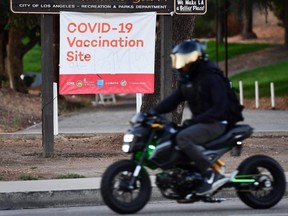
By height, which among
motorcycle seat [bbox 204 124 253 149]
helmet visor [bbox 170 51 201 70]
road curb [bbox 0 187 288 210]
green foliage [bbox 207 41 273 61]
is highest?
helmet visor [bbox 170 51 201 70]

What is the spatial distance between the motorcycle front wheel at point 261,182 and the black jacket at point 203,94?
0.72m

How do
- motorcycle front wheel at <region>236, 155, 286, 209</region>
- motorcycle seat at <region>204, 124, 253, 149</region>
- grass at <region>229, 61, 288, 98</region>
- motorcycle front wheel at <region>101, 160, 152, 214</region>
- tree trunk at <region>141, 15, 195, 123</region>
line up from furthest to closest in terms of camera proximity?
grass at <region>229, 61, 288, 98</region> → tree trunk at <region>141, 15, 195, 123</region> → motorcycle front wheel at <region>236, 155, 286, 209</region> → motorcycle seat at <region>204, 124, 253, 149</region> → motorcycle front wheel at <region>101, 160, 152, 214</region>

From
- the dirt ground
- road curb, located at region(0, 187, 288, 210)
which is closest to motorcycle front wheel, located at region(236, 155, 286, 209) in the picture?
road curb, located at region(0, 187, 288, 210)

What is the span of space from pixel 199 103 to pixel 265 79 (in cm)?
3311

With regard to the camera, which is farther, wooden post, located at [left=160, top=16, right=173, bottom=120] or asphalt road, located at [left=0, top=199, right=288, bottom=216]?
wooden post, located at [left=160, top=16, right=173, bottom=120]

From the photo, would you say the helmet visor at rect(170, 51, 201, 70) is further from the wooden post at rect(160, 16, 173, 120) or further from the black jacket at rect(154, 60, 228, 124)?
the wooden post at rect(160, 16, 173, 120)

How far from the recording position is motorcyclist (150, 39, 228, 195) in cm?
932

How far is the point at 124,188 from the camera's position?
9.32m

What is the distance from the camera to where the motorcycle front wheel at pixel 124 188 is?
30.4ft

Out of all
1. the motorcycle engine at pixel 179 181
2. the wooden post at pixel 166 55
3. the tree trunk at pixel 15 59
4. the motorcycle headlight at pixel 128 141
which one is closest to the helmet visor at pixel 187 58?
the motorcycle headlight at pixel 128 141

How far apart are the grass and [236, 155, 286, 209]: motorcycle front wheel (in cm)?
2433

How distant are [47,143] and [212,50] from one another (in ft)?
157

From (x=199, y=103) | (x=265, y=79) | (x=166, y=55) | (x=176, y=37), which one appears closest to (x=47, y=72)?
(x=166, y=55)

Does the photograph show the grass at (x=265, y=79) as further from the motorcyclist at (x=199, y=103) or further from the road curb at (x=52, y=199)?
the motorcyclist at (x=199, y=103)
